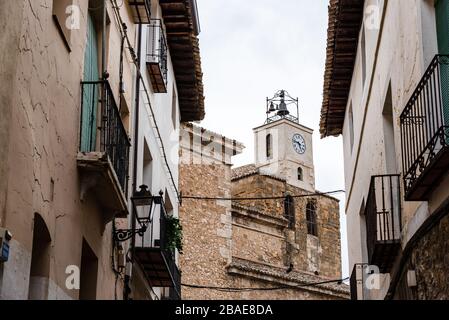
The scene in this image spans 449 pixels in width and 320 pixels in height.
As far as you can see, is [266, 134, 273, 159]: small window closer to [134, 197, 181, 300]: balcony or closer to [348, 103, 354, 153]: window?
[348, 103, 354, 153]: window

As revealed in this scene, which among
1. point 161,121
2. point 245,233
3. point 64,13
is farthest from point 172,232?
point 245,233

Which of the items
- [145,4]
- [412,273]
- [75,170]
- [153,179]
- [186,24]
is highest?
[186,24]

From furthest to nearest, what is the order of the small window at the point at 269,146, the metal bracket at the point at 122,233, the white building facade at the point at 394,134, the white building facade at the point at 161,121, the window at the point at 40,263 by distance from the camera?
the small window at the point at 269,146, the white building facade at the point at 161,121, the metal bracket at the point at 122,233, the white building facade at the point at 394,134, the window at the point at 40,263

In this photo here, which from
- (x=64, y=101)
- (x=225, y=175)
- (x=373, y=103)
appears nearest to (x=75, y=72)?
A: (x=64, y=101)

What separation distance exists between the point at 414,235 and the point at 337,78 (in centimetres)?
777

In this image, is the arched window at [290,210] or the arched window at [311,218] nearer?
the arched window at [290,210]

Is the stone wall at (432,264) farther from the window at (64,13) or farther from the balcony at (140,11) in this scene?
the balcony at (140,11)

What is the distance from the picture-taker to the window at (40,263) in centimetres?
863

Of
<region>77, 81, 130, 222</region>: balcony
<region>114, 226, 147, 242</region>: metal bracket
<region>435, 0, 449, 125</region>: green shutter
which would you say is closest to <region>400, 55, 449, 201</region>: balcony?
<region>435, 0, 449, 125</region>: green shutter

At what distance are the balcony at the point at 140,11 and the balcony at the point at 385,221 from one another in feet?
13.6

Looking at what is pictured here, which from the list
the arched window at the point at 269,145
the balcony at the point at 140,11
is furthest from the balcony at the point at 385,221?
the arched window at the point at 269,145

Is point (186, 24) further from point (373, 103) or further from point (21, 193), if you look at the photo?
point (21, 193)

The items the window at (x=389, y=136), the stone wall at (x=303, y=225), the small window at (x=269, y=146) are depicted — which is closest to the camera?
the window at (x=389, y=136)
